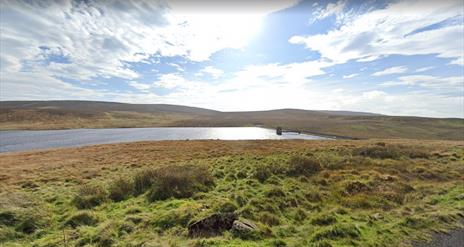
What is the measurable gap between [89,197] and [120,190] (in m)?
1.52

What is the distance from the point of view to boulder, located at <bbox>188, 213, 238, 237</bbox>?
8.44 m

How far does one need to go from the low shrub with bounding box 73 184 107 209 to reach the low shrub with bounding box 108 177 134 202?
1.22 ft

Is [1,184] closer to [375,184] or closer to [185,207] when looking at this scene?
[185,207]

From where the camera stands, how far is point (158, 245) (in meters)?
7.38

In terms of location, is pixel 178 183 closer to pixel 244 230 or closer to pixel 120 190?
pixel 120 190

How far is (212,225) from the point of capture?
8.89m

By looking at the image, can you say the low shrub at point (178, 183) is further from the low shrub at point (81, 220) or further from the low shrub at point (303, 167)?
the low shrub at point (303, 167)

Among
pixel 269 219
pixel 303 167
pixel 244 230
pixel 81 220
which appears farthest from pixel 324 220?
Answer: pixel 81 220

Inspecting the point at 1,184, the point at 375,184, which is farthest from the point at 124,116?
the point at 375,184

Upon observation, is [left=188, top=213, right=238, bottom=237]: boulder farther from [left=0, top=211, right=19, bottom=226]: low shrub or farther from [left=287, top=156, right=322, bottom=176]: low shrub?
[left=287, top=156, right=322, bottom=176]: low shrub

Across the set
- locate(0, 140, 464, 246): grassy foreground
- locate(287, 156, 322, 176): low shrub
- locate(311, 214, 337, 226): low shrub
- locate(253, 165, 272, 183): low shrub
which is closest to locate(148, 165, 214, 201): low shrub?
locate(0, 140, 464, 246): grassy foreground

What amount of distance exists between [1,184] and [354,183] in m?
22.4

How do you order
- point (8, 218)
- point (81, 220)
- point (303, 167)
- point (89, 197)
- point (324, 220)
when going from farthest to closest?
1. point (303, 167)
2. point (89, 197)
3. point (81, 220)
4. point (324, 220)
5. point (8, 218)

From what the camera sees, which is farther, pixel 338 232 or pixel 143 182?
pixel 143 182
